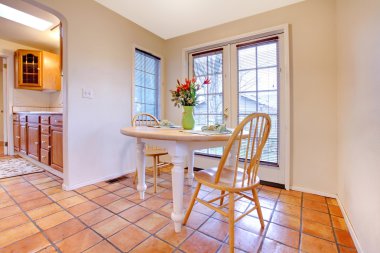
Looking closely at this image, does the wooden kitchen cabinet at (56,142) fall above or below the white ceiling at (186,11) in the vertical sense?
below

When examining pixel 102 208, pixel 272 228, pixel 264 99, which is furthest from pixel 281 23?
pixel 102 208

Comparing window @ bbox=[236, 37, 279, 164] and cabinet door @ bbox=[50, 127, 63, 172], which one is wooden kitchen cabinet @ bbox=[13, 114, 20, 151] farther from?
window @ bbox=[236, 37, 279, 164]

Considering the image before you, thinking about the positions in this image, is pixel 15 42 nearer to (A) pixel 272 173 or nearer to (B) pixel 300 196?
(A) pixel 272 173

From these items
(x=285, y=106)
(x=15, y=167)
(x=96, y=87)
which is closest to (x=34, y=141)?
(x=15, y=167)

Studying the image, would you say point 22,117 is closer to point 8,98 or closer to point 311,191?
point 8,98

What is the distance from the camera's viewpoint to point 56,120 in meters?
2.37

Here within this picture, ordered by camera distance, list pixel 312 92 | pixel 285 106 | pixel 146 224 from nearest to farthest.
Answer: pixel 146 224 → pixel 312 92 → pixel 285 106

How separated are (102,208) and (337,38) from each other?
284cm

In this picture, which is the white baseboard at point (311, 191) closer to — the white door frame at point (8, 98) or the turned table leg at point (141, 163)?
the turned table leg at point (141, 163)

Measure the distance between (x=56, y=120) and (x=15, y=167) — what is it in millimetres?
1343

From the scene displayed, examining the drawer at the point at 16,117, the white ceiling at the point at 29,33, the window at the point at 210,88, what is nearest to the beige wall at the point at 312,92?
the window at the point at 210,88

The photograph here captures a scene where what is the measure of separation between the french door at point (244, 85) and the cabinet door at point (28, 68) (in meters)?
2.96

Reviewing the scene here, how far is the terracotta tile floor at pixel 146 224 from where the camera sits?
1.18 metres

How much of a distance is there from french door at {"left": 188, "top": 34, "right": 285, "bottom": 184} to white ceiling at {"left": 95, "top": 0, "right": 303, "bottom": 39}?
0.36 meters
